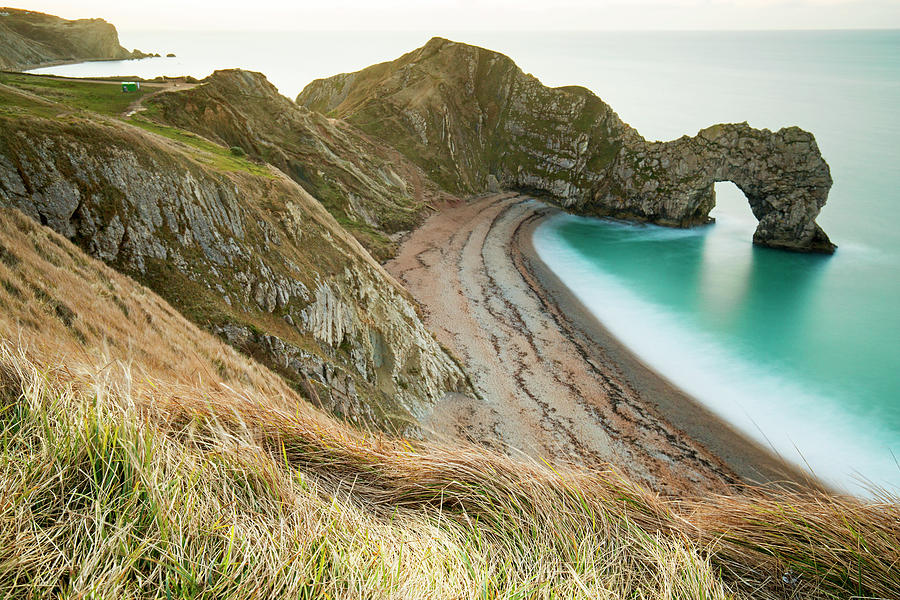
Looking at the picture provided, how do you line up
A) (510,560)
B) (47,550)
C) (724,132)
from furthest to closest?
1. (724,132)
2. (510,560)
3. (47,550)

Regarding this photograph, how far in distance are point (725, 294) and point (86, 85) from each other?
61043 millimetres

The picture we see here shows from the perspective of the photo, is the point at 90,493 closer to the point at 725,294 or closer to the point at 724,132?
the point at 725,294

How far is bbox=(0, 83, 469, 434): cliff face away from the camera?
16.4m

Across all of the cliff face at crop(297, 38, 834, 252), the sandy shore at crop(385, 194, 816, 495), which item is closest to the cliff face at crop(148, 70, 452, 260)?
the sandy shore at crop(385, 194, 816, 495)

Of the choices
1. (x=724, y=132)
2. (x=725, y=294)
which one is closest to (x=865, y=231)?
(x=724, y=132)

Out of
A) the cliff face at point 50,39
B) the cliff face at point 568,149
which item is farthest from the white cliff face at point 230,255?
the cliff face at point 50,39

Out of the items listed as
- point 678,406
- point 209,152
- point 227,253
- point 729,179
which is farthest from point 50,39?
point 678,406

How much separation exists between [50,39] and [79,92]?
425 ft

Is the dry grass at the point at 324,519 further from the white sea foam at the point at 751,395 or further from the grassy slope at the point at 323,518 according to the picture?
the white sea foam at the point at 751,395

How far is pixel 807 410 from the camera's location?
30391 millimetres

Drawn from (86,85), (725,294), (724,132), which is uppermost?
(724,132)

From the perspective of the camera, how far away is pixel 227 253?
64.4 ft

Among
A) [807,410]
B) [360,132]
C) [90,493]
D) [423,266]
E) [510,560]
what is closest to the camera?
[90,493]

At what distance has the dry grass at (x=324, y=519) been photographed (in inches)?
97.7
